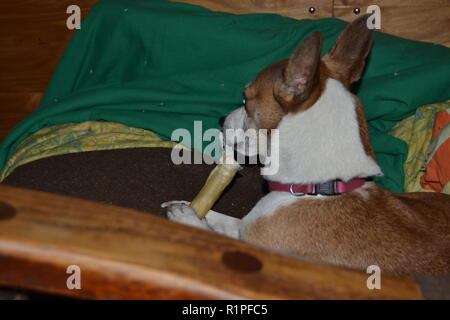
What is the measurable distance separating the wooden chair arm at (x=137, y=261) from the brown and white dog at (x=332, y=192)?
101 cm

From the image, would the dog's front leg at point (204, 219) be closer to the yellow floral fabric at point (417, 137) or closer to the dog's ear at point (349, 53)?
the dog's ear at point (349, 53)

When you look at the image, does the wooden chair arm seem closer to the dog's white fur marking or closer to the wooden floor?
the dog's white fur marking

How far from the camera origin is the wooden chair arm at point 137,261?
0.88 meters

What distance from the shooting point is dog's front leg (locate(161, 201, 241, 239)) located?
2.21m

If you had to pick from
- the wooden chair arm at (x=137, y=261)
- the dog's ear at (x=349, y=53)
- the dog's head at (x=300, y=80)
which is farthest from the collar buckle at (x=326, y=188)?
the wooden chair arm at (x=137, y=261)

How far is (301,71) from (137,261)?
1243 mm

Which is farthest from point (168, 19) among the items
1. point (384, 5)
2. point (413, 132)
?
point (413, 132)

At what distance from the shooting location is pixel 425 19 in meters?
3.12

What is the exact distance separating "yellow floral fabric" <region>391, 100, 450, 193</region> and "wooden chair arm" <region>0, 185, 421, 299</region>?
1789mm

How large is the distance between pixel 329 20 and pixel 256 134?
46.6 inches

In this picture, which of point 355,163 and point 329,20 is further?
point 329,20
